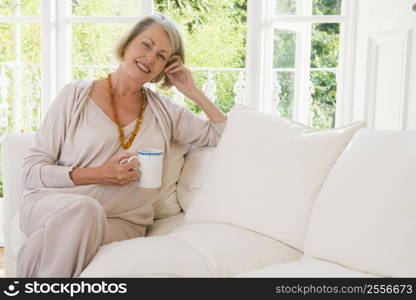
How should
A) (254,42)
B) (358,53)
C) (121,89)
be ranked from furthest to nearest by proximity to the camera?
1. (254,42)
2. (358,53)
3. (121,89)

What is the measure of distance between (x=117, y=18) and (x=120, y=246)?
2.09 m

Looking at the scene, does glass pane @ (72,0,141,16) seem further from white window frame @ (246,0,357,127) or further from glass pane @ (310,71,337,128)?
glass pane @ (310,71,337,128)

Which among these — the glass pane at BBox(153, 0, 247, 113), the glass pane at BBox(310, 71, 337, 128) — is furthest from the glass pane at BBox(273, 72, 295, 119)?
the glass pane at BBox(153, 0, 247, 113)

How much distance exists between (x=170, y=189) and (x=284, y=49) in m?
1.63

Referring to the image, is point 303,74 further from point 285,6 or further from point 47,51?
point 47,51

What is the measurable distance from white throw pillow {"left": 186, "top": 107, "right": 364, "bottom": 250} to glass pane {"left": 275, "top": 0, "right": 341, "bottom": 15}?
158cm

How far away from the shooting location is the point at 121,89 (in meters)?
1.98

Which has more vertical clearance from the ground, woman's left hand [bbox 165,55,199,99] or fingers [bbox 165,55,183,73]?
fingers [bbox 165,55,183,73]

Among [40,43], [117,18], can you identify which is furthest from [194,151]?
[40,43]

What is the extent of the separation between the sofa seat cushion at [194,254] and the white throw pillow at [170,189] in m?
0.34

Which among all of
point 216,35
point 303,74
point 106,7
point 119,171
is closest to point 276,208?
point 119,171

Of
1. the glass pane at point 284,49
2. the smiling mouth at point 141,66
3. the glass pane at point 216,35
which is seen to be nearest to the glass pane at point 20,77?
the glass pane at point 284,49

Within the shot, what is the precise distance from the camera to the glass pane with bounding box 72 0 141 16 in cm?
324

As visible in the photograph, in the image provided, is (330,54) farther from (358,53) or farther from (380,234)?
(380,234)
